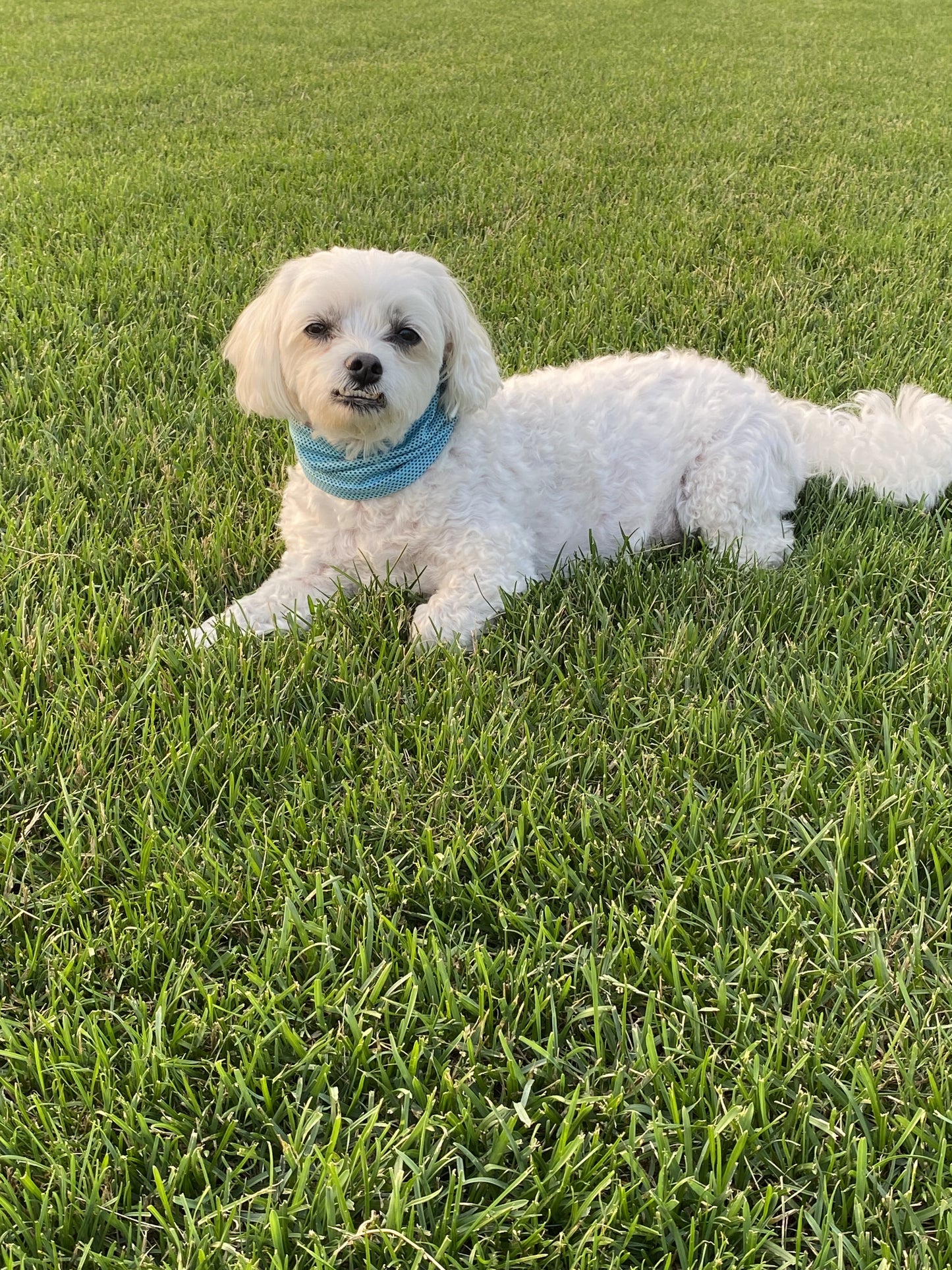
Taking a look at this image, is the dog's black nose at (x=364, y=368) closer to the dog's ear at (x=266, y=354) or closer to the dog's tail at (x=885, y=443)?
the dog's ear at (x=266, y=354)

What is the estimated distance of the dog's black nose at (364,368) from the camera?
8.93ft

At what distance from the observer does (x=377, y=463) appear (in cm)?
293

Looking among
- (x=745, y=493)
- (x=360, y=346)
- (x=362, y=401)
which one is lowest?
(x=745, y=493)

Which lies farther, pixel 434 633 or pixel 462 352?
pixel 462 352

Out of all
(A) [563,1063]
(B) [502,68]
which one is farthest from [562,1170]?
(B) [502,68]

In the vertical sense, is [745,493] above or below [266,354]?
below

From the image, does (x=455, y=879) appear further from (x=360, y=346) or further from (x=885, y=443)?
(x=885, y=443)

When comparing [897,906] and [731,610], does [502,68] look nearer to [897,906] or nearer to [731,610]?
[731,610]

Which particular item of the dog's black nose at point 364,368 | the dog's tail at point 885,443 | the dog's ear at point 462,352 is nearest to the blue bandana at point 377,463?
the dog's ear at point 462,352

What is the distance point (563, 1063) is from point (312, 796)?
2.79ft

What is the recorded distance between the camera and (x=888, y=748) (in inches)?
89.2

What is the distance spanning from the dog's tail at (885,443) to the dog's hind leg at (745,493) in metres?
0.23

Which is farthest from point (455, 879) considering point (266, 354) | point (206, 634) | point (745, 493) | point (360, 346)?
point (745, 493)

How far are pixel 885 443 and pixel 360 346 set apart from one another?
2070mm
